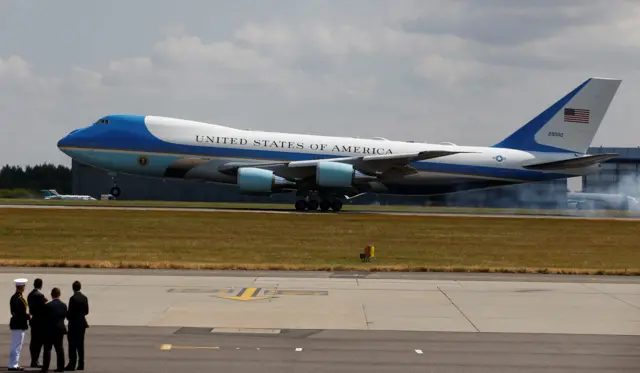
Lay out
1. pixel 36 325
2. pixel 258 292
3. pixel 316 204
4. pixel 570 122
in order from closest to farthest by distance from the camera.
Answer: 1. pixel 36 325
2. pixel 258 292
3. pixel 316 204
4. pixel 570 122

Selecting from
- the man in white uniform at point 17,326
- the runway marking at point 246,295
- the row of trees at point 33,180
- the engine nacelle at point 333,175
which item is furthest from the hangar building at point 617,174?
the man in white uniform at point 17,326

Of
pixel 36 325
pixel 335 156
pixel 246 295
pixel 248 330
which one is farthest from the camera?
pixel 335 156

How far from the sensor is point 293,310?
17.9m

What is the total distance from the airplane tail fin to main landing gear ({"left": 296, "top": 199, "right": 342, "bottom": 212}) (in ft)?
42.5

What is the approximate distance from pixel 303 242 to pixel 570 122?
31393 millimetres

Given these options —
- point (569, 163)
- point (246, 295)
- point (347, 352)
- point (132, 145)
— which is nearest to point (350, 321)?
point (347, 352)

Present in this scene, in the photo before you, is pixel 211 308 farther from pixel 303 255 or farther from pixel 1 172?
pixel 1 172

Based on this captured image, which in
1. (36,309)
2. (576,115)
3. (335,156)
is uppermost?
(576,115)

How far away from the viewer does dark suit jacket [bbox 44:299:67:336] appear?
1223cm

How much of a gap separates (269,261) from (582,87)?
38.2 m

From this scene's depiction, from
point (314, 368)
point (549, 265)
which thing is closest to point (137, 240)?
point (549, 265)

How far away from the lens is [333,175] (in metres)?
52.3

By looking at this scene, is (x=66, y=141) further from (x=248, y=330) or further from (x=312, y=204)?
(x=248, y=330)

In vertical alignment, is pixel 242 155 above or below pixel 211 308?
above
